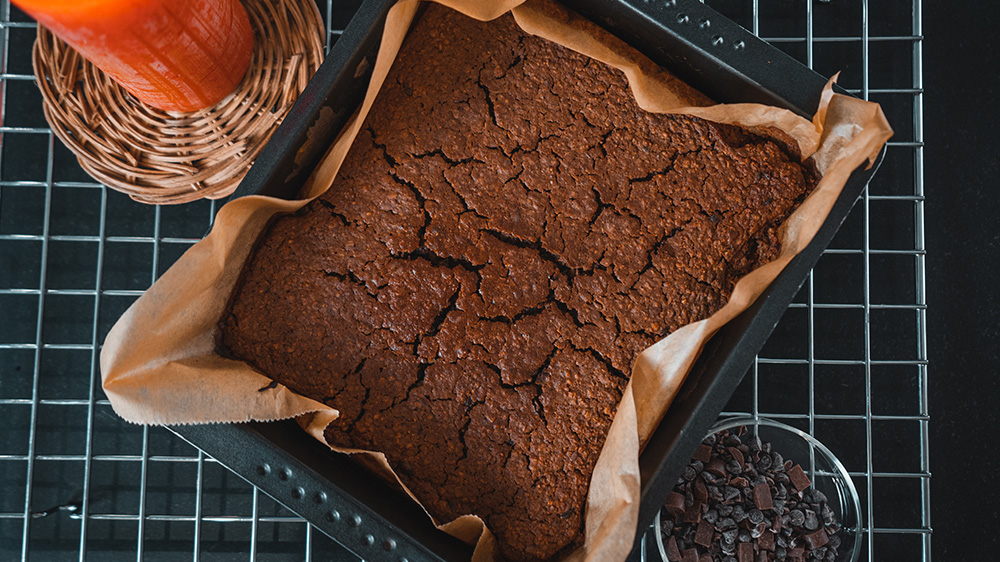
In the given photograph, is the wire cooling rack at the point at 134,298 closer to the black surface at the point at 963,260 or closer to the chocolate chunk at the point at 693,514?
the black surface at the point at 963,260

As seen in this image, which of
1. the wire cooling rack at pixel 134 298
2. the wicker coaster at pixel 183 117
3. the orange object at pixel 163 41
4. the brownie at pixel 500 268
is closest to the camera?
the orange object at pixel 163 41

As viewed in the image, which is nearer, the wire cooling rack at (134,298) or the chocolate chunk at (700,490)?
the chocolate chunk at (700,490)

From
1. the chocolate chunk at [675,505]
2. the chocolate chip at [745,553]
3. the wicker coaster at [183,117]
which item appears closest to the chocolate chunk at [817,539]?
the chocolate chip at [745,553]

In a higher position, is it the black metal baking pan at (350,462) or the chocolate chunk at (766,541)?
the black metal baking pan at (350,462)

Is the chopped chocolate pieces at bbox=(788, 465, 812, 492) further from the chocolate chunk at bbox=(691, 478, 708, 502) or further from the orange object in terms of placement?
the orange object

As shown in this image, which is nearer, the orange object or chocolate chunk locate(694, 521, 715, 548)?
the orange object

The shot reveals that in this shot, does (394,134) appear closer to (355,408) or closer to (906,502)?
(355,408)

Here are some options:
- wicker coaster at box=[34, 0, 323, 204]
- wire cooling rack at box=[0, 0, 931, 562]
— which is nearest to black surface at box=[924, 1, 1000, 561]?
wire cooling rack at box=[0, 0, 931, 562]
